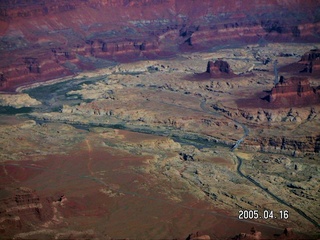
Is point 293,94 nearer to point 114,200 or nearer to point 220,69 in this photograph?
point 220,69

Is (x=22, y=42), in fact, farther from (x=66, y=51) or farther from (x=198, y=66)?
(x=198, y=66)

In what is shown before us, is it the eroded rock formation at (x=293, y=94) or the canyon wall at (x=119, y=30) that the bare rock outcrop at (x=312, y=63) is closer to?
the eroded rock formation at (x=293, y=94)

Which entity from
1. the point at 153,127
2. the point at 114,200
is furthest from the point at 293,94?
the point at 114,200

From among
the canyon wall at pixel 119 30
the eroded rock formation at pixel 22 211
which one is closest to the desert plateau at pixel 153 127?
the eroded rock formation at pixel 22 211

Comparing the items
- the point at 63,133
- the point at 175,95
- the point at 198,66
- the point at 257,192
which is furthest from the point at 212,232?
the point at 198,66
